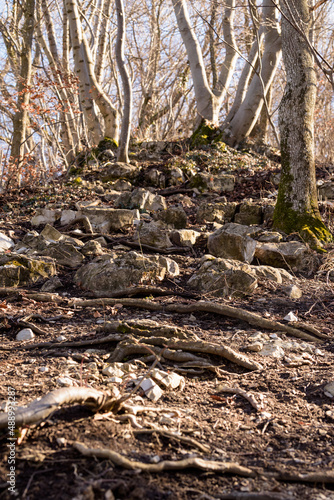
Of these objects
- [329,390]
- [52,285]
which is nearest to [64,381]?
[329,390]

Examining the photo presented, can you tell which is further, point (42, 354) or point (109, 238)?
point (109, 238)

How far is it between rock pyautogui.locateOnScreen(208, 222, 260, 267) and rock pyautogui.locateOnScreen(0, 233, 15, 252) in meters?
2.72

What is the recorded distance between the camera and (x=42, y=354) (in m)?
2.63

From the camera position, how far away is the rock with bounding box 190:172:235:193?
7930 millimetres

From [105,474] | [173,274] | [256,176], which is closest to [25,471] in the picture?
[105,474]

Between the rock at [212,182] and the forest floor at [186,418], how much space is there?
14.2 ft

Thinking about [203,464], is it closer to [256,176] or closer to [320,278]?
[320,278]

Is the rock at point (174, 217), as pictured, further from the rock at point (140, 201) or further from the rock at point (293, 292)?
the rock at point (293, 292)

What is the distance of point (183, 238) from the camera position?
17.7ft

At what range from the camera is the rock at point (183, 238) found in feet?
17.7

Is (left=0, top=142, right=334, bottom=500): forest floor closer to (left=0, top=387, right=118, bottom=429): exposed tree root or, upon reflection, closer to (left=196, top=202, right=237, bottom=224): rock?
(left=0, top=387, right=118, bottom=429): exposed tree root

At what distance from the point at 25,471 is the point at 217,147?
9.10 m

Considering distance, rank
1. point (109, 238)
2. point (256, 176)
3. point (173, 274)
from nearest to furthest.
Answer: point (173, 274)
point (109, 238)
point (256, 176)

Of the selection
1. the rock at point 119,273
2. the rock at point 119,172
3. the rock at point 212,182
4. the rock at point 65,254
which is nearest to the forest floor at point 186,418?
the rock at point 119,273
